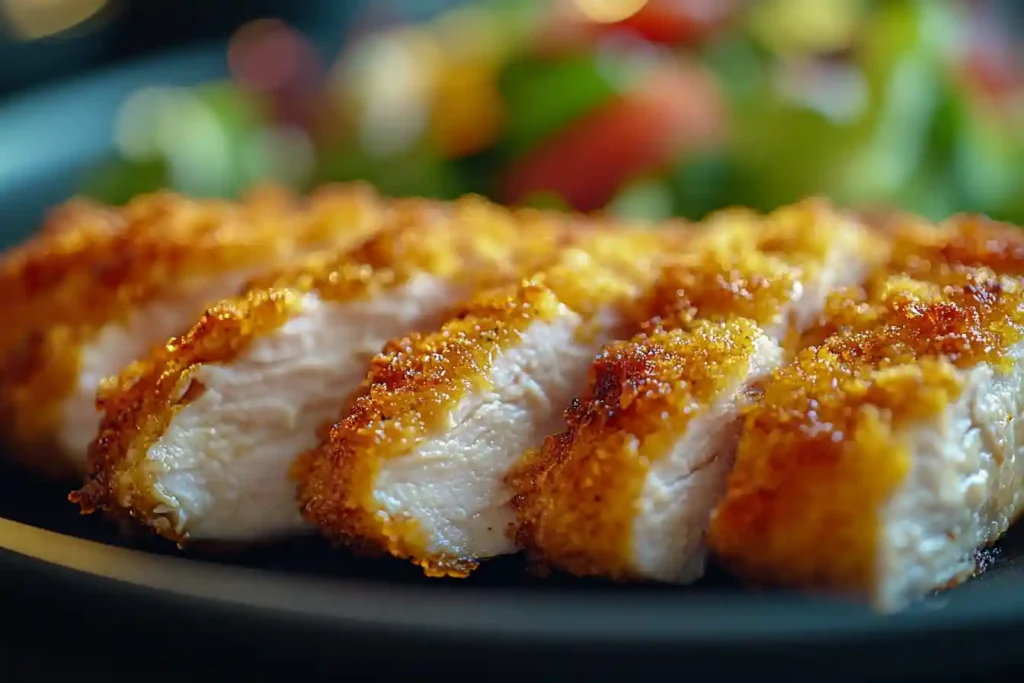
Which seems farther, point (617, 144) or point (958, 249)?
point (617, 144)

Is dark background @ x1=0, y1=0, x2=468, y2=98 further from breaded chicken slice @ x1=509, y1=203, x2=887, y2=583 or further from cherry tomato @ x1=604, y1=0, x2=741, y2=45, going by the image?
breaded chicken slice @ x1=509, y1=203, x2=887, y2=583

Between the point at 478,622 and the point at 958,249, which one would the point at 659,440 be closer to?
the point at 478,622

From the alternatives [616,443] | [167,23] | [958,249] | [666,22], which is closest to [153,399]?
[616,443]

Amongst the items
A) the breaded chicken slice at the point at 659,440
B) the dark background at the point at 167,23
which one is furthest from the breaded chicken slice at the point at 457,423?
the dark background at the point at 167,23

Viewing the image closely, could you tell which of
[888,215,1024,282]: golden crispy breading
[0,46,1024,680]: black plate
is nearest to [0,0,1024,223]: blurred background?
[888,215,1024,282]: golden crispy breading

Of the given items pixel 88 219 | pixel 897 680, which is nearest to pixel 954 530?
pixel 897 680

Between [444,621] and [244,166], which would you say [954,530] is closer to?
[444,621]
